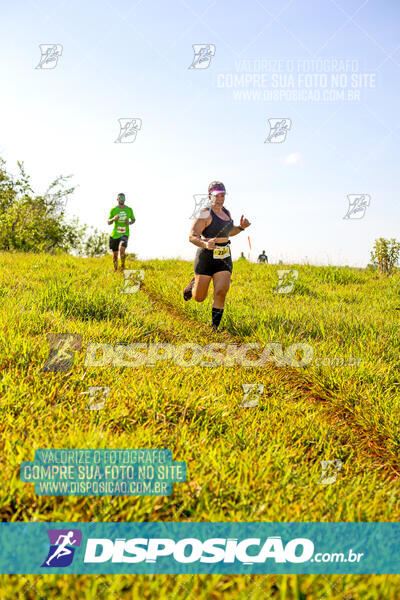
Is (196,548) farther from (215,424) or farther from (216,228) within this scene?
(216,228)

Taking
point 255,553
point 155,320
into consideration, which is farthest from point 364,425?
point 155,320

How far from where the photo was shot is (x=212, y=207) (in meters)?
6.67

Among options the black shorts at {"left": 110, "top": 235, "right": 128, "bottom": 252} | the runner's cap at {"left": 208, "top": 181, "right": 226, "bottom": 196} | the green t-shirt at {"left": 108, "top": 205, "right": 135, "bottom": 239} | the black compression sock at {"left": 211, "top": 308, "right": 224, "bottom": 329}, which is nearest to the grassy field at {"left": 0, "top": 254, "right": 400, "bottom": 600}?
the black compression sock at {"left": 211, "top": 308, "right": 224, "bottom": 329}

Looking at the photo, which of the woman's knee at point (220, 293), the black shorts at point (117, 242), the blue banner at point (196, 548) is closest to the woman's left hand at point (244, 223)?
the woman's knee at point (220, 293)

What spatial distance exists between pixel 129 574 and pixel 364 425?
2672 mm

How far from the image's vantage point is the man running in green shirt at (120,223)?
43.2 ft

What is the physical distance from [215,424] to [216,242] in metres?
4.01

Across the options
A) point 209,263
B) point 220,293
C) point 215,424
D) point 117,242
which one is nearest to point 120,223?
point 117,242

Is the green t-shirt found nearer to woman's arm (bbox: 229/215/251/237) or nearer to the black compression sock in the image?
woman's arm (bbox: 229/215/251/237)

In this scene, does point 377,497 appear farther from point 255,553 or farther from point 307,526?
point 255,553

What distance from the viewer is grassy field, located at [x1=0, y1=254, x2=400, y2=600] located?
5.70ft

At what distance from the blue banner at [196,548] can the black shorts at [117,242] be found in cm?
1176

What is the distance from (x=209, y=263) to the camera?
6.79 metres

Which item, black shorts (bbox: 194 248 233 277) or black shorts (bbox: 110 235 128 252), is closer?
black shorts (bbox: 194 248 233 277)
